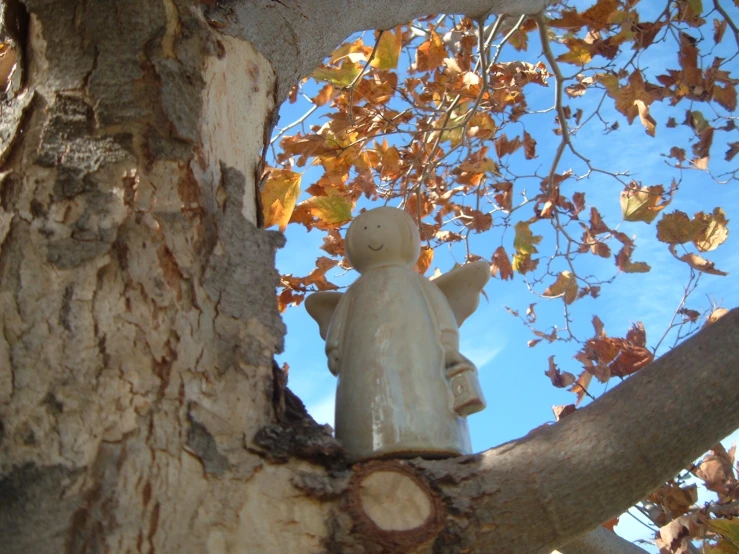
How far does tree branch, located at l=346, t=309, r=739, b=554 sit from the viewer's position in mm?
1124

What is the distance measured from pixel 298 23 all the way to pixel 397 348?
86 centimetres

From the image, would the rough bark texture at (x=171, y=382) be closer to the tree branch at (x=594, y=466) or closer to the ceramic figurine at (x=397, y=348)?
the tree branch at (x=594, y=466)

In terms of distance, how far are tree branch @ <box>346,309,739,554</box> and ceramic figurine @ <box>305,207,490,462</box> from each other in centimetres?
29

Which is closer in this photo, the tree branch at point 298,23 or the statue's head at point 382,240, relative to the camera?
the tree branch at point 298,23

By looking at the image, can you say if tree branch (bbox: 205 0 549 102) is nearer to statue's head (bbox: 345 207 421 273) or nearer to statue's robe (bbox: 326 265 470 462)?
statue's head (bbox: 345 207 421 273)

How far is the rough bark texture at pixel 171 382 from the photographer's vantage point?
106 centimetres

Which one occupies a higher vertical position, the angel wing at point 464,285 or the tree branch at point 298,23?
the tree branch at point 298,23

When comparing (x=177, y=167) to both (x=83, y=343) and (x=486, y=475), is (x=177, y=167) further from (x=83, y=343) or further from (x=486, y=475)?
(x=486, y=475)

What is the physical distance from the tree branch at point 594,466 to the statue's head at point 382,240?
0.80 m

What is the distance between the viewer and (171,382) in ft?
3.79

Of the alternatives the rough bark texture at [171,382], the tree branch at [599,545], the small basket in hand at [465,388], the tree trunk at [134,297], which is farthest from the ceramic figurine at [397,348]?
the tree branch at [599,545]

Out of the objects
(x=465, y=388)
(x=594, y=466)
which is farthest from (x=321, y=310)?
(x=594, y=466)

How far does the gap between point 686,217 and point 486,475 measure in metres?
2.15

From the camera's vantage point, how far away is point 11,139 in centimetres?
134
